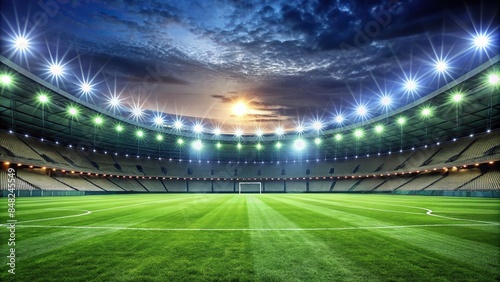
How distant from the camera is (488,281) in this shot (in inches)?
165

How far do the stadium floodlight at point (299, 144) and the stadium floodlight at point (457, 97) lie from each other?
121 feet

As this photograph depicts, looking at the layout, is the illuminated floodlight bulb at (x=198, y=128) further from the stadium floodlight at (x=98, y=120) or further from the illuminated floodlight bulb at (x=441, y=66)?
the illuminated floodlight bulb at (x=441, y=66)

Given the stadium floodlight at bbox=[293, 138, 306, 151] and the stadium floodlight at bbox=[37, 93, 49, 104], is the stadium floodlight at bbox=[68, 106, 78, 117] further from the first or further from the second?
the stadium floodlight at bbox=[293, 138, 306, 151]

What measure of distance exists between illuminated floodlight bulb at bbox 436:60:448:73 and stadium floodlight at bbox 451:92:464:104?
13.7 feet

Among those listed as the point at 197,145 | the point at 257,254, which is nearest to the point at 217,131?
the point at 197,145

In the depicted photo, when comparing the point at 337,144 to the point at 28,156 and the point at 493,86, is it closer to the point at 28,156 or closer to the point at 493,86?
the point at 493,86

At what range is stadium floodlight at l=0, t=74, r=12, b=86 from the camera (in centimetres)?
2932

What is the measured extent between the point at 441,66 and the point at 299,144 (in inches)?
1654

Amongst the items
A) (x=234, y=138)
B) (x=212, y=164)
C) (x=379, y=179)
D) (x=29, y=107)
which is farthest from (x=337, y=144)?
(x=29, y=107)

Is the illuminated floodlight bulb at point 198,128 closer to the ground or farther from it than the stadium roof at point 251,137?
farther from it

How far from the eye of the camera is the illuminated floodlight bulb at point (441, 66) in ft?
122

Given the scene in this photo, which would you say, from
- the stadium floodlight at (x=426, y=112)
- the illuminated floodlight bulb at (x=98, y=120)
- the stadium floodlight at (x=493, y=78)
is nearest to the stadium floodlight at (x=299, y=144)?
the stadium floodlight at (x=426, y=112)

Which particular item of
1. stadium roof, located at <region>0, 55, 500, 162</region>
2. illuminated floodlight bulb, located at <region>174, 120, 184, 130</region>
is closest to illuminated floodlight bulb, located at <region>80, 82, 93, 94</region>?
stadium roof, located at <region>0, 55, 500, 162</region>

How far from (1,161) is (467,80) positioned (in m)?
56.6
